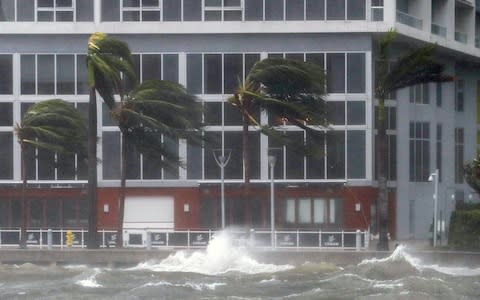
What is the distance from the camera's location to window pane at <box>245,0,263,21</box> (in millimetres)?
63134

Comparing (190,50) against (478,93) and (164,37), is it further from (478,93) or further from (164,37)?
(478,93)

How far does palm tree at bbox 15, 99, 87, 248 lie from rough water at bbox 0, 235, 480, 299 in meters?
7.41

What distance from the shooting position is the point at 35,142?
2060 inches

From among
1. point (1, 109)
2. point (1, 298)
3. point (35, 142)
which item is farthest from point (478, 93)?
point (1, 298)

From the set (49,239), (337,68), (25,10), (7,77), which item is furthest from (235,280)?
(25,10)

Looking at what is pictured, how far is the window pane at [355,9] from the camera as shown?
63.3 meters

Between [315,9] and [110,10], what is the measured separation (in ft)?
32.4

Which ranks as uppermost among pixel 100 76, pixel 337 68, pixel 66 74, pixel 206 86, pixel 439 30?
pixel 439 30

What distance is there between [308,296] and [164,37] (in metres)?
33.3

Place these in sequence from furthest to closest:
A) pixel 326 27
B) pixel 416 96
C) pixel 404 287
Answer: pixel 416 96 → pixel 326 27 → pixel 404 287

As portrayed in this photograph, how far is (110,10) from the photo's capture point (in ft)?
208

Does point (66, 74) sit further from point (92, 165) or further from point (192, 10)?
point (92, 165)

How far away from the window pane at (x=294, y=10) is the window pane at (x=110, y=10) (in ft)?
26.7

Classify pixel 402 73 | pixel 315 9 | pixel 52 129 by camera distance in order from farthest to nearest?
pixel 315 9 < pixel 52 129 < pixel 402 73
